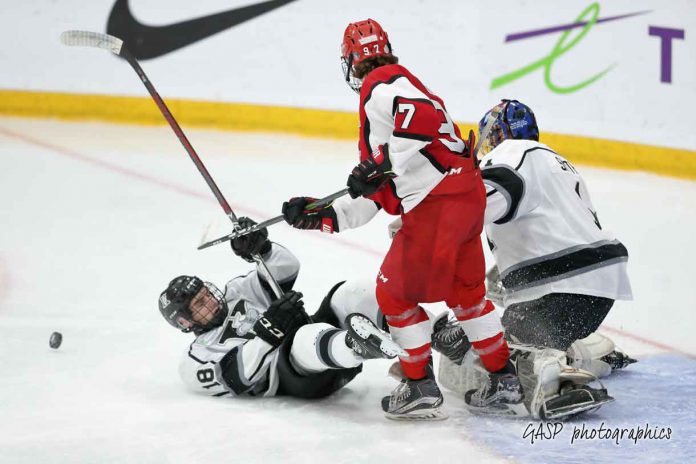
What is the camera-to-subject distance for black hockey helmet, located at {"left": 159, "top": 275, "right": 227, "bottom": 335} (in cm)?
291

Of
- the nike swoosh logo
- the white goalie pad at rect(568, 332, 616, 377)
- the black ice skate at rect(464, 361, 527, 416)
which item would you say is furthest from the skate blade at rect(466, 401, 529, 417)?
the nike swoosh logo

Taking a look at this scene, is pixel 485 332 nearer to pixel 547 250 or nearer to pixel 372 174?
pixel 547 250

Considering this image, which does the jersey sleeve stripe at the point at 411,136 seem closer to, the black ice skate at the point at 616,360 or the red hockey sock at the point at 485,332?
the red hockey sock at the point at 485,332

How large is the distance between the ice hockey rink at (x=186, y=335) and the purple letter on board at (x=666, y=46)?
2.14ft

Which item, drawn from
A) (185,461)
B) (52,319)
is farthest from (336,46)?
(185,461)

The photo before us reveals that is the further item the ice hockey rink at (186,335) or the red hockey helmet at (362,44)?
the red hockey helmet at (362,44)

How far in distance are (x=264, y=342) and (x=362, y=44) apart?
89 cm

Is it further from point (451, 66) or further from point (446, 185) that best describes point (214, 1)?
point (446, 185)

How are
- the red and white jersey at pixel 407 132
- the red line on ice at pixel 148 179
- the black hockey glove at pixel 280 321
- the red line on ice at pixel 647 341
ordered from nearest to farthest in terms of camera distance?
the red and white jersey at pixel 407 132 < the black hockey glove at pixel 280 321 < the red line on ice at pixel 647 341 < the red line on ice at pixel 148 179

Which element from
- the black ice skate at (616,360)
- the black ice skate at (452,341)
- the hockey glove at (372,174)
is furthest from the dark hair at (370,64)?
the black ice skate at (616,360)

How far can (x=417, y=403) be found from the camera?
107 inches

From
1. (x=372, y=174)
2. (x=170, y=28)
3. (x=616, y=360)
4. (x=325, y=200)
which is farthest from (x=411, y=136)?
(x=170, y=28)

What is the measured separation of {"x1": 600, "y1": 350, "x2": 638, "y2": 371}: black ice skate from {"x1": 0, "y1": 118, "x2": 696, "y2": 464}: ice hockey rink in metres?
0.04

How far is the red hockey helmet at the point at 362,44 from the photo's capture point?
9.12 ft
